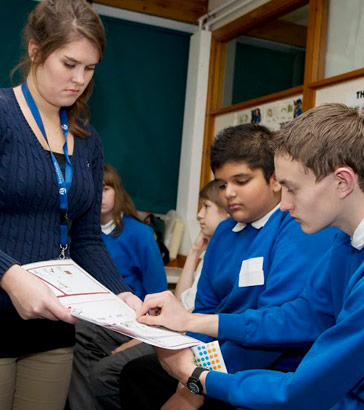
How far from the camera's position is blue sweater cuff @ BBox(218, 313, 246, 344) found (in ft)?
5.04

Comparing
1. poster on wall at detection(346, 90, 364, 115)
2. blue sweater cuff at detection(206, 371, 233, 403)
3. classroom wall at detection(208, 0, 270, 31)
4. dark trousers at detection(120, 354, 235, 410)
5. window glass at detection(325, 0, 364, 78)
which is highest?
classroom wall at detection(208, 0, 270, 31)

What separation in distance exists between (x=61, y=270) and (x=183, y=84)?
150 inches

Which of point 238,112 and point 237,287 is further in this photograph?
point 238,112

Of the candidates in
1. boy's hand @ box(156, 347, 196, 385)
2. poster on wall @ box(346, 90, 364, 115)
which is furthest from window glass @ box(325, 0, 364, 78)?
boy's hand @ box(156, 347, 196, 385)

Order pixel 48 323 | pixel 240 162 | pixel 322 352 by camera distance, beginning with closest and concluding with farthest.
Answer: pixel 322 352, pixel 48 323, pixel 240 162

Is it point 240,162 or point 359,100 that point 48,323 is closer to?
point 240,162

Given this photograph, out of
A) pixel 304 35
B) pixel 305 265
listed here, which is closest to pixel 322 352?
pixel 305 265

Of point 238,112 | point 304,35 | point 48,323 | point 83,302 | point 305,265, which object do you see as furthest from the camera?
point 238,112

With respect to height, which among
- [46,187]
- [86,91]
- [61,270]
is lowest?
[61,270]

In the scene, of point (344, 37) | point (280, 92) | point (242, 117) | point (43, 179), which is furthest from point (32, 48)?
point (242, 117)

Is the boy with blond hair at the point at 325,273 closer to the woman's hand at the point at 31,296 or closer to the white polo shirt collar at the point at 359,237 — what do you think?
the white polo shirt collar at the point at 359,237

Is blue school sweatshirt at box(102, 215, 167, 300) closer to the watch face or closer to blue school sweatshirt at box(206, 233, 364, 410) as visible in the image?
blue school sweatshirt at box(206, 233, 364, 410)

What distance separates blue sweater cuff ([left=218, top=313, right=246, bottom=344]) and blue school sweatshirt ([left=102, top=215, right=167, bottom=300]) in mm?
1329

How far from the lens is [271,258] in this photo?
68.2 inches
